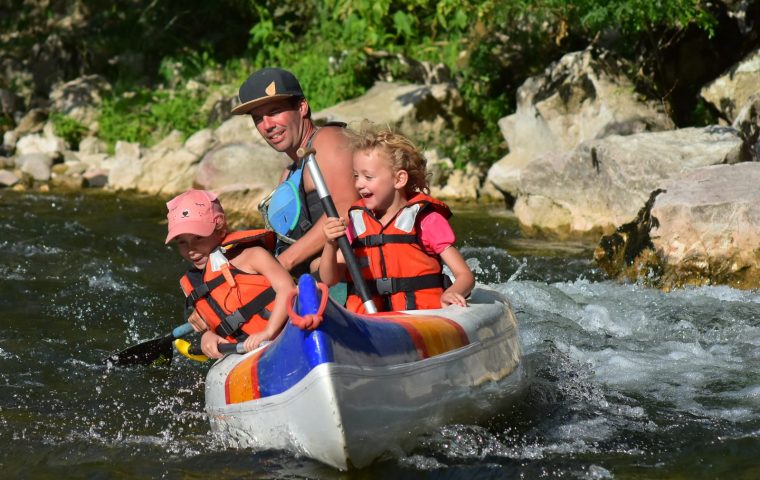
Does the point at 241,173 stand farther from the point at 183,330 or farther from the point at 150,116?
the point at 183,330

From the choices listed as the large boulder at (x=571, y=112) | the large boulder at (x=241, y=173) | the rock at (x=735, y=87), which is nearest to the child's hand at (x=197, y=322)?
the large boulder at (x=571, y=112)

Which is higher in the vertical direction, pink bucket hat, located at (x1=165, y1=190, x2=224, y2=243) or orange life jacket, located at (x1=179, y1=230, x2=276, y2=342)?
pink bucket hat, located at (x1=165, y1=190, x2=224, y2=243)

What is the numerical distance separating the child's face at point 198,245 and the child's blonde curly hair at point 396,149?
657 mm

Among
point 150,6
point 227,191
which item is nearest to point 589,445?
point 227,191

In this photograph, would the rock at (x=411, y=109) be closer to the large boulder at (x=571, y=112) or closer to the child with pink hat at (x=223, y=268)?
the large boulder at (x=571, y=112)

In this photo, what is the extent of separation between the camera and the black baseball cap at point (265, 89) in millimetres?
4301

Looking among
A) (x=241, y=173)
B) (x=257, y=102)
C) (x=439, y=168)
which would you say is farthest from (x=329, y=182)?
(x=439, y=168)

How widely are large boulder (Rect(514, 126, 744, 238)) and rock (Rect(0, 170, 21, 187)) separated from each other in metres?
6.22

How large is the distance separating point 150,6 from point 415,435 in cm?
1308

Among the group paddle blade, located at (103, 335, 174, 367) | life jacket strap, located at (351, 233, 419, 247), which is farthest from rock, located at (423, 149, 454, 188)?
life jacket strap, located at (351, 233, 419, 247)

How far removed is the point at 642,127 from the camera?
374 inches

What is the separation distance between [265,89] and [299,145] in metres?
0.28

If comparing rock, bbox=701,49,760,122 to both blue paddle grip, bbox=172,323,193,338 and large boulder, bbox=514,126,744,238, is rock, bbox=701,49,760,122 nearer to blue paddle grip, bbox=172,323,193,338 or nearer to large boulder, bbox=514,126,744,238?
large boulder, bbox=514,126,744,238

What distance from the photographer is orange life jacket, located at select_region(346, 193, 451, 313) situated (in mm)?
4152
